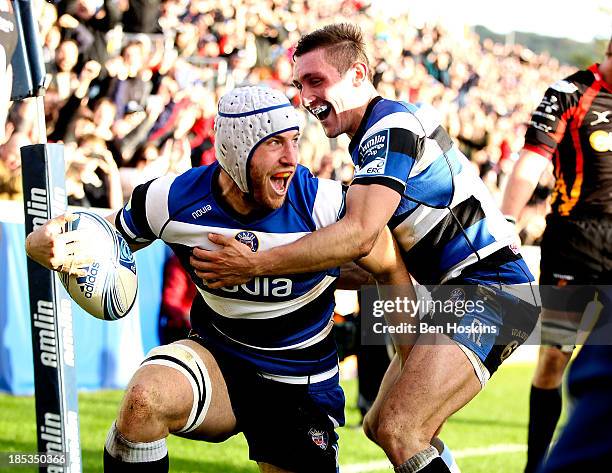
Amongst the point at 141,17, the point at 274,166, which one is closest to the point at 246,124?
the point at 274,166

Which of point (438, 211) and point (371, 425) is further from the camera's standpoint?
point (371, 425)

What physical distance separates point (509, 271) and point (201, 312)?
142 centimetres

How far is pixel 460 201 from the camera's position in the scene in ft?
14.3

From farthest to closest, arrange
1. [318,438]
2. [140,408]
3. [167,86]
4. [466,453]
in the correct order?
[167,86], [466,453], [318,438], [140,408]

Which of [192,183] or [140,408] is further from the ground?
[192,183]

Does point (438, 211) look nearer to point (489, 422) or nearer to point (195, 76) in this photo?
point (489, 422)

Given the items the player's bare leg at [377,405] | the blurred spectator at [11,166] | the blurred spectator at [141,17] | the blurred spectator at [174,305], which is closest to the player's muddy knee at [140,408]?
the player's bare leg at [377,405]

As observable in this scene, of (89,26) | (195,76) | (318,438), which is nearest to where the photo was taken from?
(318,438)

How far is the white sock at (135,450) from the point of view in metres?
3.75

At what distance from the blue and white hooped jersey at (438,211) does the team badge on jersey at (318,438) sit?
0.89 meters

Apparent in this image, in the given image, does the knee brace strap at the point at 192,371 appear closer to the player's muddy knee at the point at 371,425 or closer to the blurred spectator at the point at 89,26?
the player's muddy knee at the point at 371,425

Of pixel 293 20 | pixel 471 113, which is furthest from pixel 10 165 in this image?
pixel 471 113

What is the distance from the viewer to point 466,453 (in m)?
7.30

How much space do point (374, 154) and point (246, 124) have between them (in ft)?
1.93
